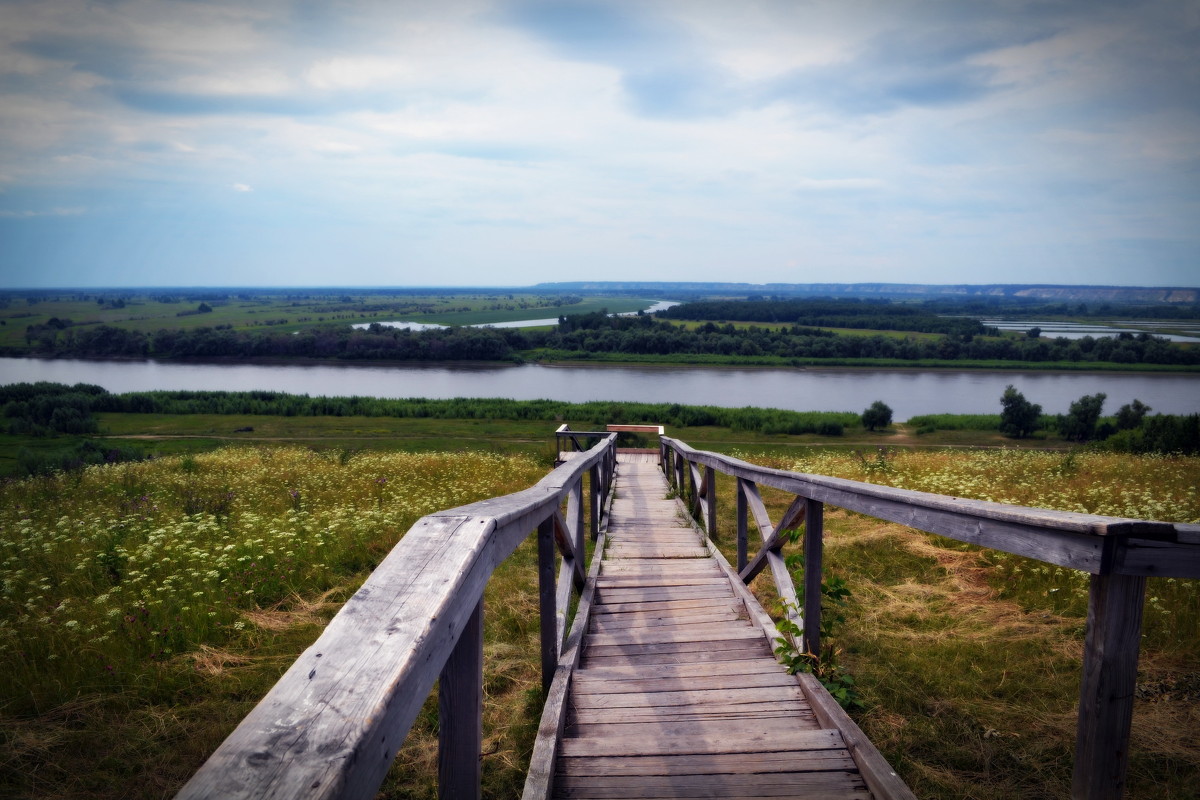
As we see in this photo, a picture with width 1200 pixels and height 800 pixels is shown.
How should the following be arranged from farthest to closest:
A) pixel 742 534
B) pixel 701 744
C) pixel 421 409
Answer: pixel 421 409, pixel 742 534, pixel 701 744

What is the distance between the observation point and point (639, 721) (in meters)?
2.88

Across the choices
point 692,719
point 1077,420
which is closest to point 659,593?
point 692,719

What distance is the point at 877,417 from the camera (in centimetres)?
3997

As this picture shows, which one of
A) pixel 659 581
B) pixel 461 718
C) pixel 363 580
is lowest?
pixel 363 580

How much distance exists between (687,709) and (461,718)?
5.35 ft

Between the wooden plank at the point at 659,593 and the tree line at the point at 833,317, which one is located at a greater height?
the tree line at the point at 833,317

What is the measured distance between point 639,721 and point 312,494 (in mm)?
8537

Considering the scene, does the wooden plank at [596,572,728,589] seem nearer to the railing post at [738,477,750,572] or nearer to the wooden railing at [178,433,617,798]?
the railing post at [738,477,750,572]

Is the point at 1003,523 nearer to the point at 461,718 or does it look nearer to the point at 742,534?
the point at 461,718

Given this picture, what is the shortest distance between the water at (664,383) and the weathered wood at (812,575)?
4893 centimetres

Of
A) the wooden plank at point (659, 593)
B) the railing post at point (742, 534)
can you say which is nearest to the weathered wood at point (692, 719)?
the wooden plank at point (659, 593)

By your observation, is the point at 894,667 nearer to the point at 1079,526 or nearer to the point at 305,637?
the point at 1079,526

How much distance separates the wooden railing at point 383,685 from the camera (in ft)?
2.86

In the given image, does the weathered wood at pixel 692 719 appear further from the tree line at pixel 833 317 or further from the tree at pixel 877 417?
the tree line at pixel 833 317
